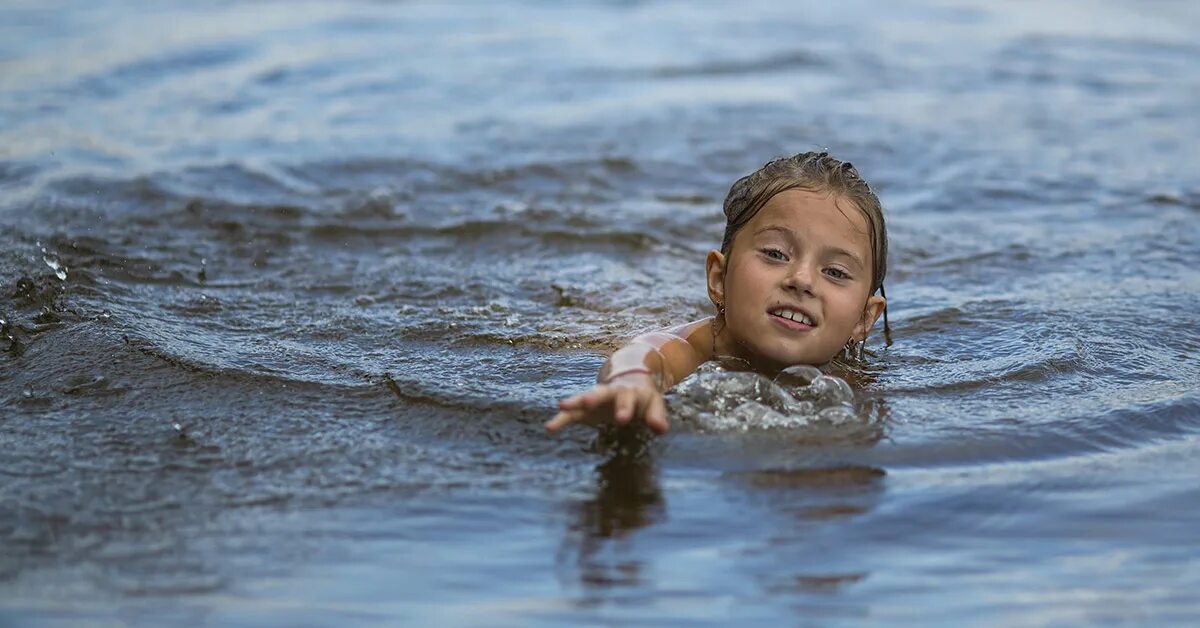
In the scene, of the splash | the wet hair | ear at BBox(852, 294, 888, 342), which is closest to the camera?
the splash

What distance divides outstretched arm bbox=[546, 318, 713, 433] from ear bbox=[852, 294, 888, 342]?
493 millimetres

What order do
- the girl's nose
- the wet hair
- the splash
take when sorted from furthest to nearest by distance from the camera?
the wet hair, the girl's nose, the splash

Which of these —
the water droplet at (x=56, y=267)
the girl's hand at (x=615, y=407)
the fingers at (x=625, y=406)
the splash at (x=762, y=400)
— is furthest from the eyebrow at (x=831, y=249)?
the water droplet at (x=56, y=267)

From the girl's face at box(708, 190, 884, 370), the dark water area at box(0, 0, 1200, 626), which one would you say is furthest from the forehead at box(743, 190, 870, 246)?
the dark water area at box(0, 0, 1200, 626)

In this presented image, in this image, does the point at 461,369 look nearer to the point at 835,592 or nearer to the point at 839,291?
the point at 839,291

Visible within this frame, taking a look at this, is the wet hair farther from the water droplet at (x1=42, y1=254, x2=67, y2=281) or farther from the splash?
the water droplet at (x1=42, y1=254, x2=67, y2=281)

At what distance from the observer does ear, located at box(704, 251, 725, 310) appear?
4699 mm

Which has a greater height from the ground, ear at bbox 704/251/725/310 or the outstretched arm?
ear at bbox 704/251/725/310

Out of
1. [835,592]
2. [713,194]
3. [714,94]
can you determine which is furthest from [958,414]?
[714,94]

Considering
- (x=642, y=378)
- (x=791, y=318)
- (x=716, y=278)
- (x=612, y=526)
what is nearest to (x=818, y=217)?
(x=791, y=318)

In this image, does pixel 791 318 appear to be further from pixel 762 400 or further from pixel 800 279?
pixel 762 400

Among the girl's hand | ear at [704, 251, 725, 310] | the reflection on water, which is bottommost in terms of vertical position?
the reflection on water

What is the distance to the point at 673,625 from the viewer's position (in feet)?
9.53

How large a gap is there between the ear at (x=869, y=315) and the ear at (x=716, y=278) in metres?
0.45
